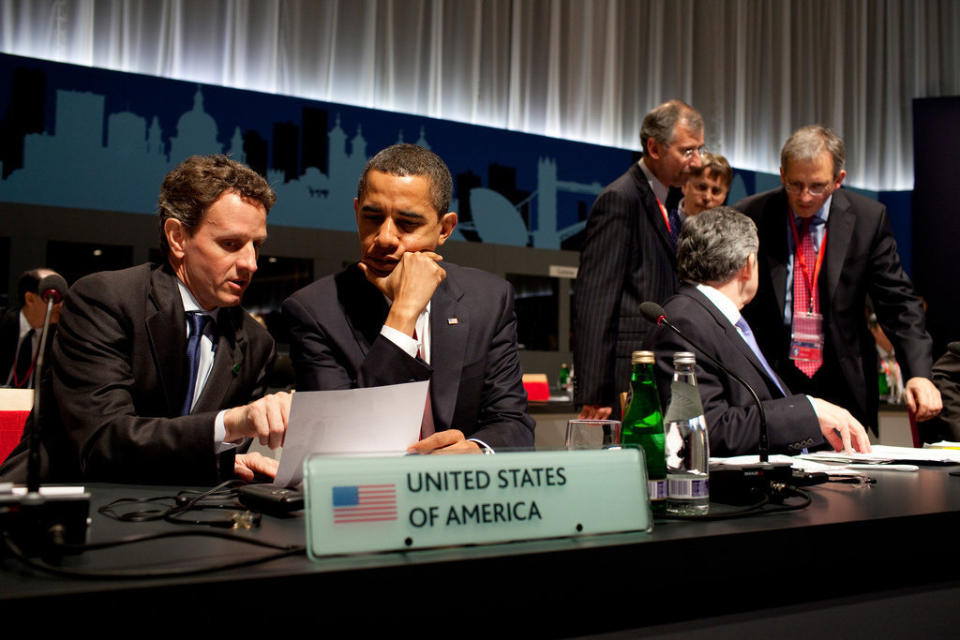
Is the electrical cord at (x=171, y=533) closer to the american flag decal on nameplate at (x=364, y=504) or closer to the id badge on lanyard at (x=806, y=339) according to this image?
the american flag decal on nameplate at (x=364, y=504)

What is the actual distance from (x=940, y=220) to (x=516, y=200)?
329 centimetres

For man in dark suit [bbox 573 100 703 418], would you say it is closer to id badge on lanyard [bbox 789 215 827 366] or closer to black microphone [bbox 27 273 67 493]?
id badge on lanyard [bbox 789 215 827 366]

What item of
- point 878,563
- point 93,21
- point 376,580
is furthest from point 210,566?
point 93,21

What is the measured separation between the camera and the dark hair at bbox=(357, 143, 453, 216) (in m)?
1.69

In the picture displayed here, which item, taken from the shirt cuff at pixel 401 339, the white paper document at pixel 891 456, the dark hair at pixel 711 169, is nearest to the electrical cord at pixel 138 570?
the shirt cuff at pixel 401 339

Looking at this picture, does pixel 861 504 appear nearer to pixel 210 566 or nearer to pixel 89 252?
pixel 210 566

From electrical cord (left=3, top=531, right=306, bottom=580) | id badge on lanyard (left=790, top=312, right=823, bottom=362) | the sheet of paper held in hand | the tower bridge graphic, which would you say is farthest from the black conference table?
the tower bridge graphic

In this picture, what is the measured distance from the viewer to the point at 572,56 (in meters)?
5.90

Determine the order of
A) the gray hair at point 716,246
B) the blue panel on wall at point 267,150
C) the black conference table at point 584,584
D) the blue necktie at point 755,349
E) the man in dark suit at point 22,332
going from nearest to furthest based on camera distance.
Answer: the black conference table at point 584,584
the blue necktie at point 755,349
the gray hair at point 716,246
the man in dark suit at point 22,332
the blue panel on wall at point 267,150

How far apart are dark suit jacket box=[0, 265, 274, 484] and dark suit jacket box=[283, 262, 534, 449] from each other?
5.5 inches

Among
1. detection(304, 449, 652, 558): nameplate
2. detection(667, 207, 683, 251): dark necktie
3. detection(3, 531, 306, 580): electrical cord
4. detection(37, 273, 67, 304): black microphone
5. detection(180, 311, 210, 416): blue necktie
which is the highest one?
detection(667, 207, 683, 251): dark necktie

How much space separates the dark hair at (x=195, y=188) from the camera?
5.58 ft

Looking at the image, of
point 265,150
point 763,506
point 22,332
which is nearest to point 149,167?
point 265,150

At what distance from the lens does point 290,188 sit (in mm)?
4633
